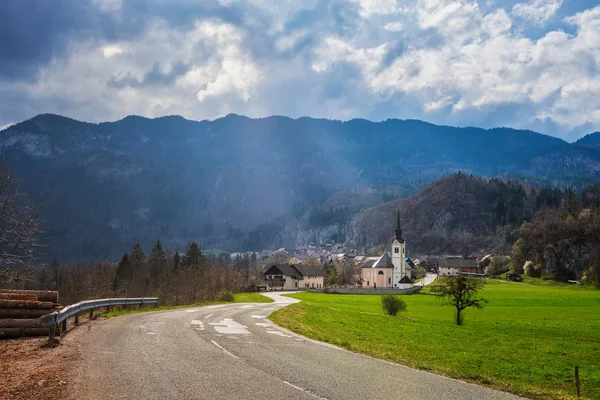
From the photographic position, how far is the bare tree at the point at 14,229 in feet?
72.4

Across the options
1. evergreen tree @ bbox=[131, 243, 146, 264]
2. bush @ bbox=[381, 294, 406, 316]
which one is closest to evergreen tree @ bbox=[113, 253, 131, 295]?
evergreen tree @ bbox=[131, 243, 146, 264]

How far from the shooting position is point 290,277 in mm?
129375

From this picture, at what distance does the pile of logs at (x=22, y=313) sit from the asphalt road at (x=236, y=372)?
1879mm

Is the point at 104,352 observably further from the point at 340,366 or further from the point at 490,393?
the point at 490,393

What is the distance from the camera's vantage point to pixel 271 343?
720 inches

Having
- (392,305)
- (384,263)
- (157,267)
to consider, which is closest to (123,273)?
(157,267)

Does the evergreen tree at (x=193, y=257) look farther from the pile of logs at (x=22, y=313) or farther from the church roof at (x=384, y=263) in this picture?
the pile of logs at (x=22, y=313)

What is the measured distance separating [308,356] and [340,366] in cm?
173

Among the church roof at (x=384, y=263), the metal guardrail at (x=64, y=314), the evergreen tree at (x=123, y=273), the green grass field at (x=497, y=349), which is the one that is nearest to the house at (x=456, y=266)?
the church roof at (x=384, y=263)

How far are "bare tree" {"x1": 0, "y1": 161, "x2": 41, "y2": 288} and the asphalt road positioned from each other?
19.9ft

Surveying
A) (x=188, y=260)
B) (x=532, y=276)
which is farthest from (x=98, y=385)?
(x=532, y=276)

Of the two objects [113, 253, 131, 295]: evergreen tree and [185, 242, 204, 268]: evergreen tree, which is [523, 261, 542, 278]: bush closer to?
[185, 242, 204, 268]: evergreen tree

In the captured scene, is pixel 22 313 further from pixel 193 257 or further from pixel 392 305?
pixel 193 257

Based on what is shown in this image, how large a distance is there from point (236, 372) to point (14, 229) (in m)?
16.5
